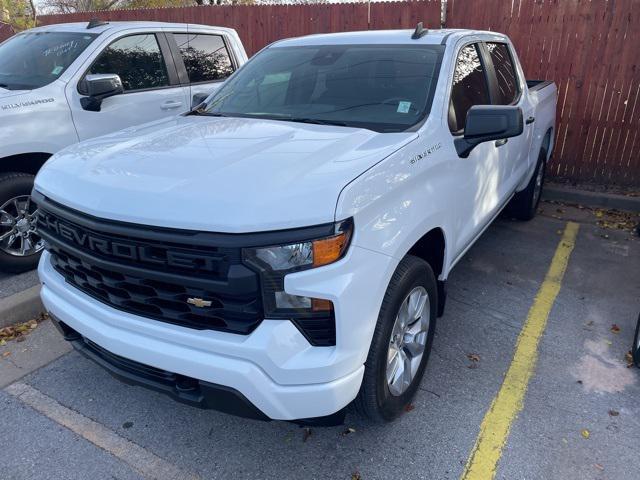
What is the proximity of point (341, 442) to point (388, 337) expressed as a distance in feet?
2.31

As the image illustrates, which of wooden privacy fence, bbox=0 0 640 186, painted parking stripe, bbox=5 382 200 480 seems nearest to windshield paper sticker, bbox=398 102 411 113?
painted parking stripe, bbox=5 382 200 480

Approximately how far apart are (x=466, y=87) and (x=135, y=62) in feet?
10.5

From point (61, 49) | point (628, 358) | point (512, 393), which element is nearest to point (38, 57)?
point (61, 49)

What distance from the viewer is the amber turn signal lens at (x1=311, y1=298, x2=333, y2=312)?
1945 mm

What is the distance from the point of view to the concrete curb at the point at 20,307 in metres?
3.64

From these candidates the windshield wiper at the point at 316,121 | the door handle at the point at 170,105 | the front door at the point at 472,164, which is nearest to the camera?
the windshield wiper at the point at 316,121

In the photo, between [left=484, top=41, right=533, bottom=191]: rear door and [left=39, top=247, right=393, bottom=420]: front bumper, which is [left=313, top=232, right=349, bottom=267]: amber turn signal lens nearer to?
[left=39, top=247, right=393, bottom=420]: front bumper

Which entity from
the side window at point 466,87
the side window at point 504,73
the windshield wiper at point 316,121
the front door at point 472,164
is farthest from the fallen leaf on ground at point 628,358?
the windshield wiper at point 316,121

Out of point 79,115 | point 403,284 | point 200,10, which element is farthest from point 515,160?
point 200,10

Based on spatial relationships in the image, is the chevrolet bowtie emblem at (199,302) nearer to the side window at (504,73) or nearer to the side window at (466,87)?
the side window at (466,87)

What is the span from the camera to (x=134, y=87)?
16.0 feet

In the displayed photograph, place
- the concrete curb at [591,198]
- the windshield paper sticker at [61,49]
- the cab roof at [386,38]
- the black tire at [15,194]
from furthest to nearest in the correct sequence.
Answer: the concrete curb at [591,198] → the windshield paper sticker at [61,49] → the black tire at [15,194] → the cab roof at [386,38]

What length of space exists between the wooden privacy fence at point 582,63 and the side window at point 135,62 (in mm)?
4154

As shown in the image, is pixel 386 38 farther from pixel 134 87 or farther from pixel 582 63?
pixel 582 63
